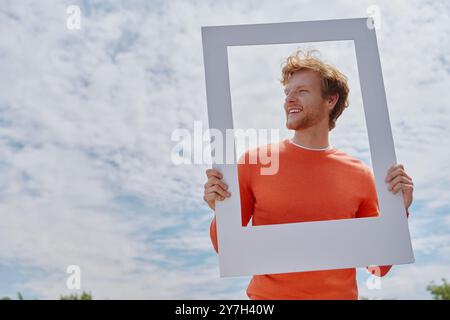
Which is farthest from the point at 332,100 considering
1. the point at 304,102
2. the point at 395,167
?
the point at 395,167

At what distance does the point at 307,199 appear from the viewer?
2562mm

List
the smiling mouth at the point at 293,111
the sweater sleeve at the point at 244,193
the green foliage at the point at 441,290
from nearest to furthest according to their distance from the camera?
1. the sweater sleeve at the point at 244,193
2. the smiling mouth at the point at 293,111
3. the green foliage at the point at 441,290

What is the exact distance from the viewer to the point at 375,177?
258cm

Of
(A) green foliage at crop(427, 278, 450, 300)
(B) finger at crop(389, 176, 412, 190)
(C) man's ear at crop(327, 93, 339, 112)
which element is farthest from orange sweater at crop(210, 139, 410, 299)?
(A) green foliage at crop(427, 278, 450, 300)

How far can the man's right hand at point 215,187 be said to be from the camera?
8.21 feet

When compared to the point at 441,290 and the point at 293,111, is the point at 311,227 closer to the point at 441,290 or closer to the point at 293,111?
the point at 293,111

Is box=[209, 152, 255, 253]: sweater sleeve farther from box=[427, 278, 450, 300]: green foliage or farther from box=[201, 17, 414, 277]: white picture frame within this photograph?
box=[427, 278, 450, 300]: green foliage

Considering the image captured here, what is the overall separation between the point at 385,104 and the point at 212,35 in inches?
40.6

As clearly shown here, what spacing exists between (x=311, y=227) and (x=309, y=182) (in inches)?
9.7

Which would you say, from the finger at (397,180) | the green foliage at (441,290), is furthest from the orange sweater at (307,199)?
the green foliage at (441,290)

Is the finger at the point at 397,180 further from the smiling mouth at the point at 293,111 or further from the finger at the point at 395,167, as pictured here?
the smiling mouth at the point at 293,111

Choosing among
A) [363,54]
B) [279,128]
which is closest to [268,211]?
[279,128]

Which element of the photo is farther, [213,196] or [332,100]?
[332,100]
